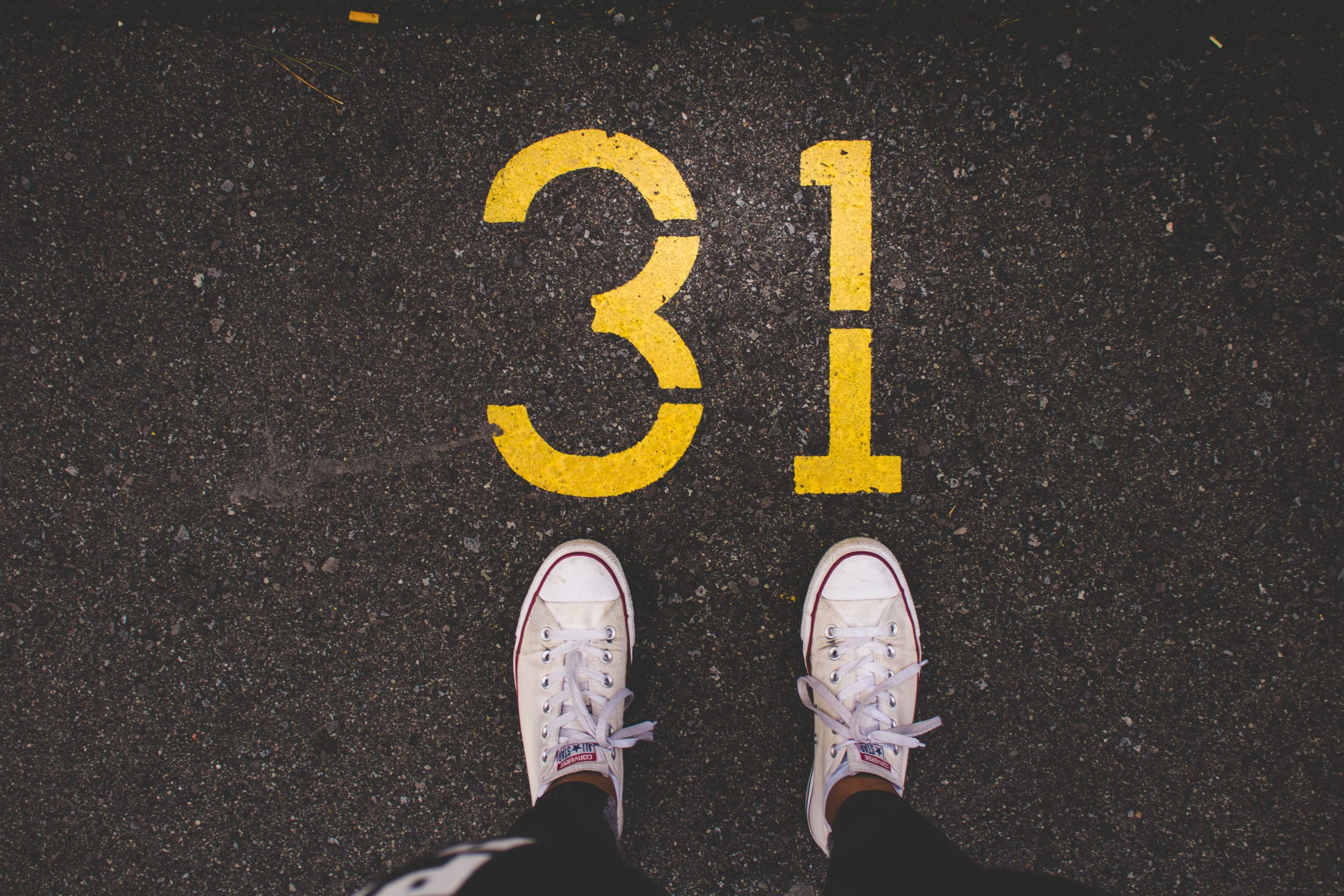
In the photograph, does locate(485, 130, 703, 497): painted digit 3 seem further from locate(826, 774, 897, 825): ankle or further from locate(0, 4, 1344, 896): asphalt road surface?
locate(826, 774, 897, 825): ankle

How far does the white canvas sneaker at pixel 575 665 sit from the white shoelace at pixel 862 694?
59 cm

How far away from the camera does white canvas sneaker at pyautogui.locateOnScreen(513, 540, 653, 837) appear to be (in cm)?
211

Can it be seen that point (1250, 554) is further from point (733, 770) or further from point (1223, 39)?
point (733, 770)

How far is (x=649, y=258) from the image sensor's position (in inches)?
83.5

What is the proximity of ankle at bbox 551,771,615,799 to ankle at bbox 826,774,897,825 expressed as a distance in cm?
70

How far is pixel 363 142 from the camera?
2.13 meters

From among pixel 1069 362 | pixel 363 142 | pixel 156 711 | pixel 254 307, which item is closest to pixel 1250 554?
pixel 1069 362

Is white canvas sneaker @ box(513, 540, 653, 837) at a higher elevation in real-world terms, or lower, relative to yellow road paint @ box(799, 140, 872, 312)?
lower

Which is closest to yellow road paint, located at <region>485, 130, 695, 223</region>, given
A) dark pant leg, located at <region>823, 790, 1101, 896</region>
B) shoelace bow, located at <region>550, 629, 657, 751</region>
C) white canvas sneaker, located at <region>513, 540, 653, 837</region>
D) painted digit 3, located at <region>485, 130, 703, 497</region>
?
painted digit 3, located at <region>485, 130, 703, 497</region>

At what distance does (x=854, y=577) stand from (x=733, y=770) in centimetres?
78

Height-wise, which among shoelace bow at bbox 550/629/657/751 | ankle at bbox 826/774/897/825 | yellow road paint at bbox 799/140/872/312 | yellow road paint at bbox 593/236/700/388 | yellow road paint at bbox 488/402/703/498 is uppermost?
yellow road paint at bbox 799/140/872/312

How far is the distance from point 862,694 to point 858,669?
0.29ft

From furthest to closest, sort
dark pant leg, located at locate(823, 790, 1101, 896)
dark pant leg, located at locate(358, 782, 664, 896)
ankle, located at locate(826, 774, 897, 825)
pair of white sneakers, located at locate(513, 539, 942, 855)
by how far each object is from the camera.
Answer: pair of white sneakers, located at locate(513, 539, 942, 855) → ankle, located at locate(826, 774, 897, 825) → dark pant leg, located at locate(823, 790, 1101, 896) → dark pant leg, located at locate(358, 782, 664, 896)

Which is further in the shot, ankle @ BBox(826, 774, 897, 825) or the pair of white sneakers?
the pair of white sneakers
